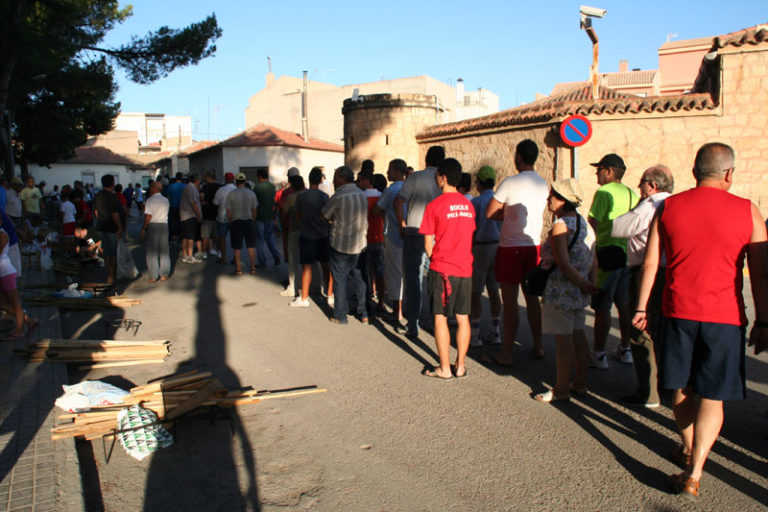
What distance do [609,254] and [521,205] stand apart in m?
0.87

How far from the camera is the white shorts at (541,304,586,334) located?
444 cm

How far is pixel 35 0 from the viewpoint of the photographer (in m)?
15.4

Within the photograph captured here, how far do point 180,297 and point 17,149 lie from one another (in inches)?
1253

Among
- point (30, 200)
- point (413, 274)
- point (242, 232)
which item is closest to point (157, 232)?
point (242, 232)

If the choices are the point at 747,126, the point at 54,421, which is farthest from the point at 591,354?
the point at 747,126

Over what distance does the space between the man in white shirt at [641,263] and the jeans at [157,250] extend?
7946 millimetres

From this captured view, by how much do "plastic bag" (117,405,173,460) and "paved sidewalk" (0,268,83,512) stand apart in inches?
12.5

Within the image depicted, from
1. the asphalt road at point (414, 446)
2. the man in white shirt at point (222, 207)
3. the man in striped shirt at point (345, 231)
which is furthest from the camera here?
the man in white shirt at point (222, 207)

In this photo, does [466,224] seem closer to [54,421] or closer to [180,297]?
[54,421]

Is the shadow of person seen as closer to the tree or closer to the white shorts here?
the white shorts

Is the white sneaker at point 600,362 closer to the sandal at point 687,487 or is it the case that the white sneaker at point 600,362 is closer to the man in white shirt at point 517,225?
the man in white shirt at point 517,225

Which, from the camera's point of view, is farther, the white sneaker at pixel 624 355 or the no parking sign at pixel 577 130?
the no parking sign at pixel 577 130

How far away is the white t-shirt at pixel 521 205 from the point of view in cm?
533

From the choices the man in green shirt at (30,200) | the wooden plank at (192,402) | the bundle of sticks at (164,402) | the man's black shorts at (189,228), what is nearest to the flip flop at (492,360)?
the bundle of sticks at (164,402)
